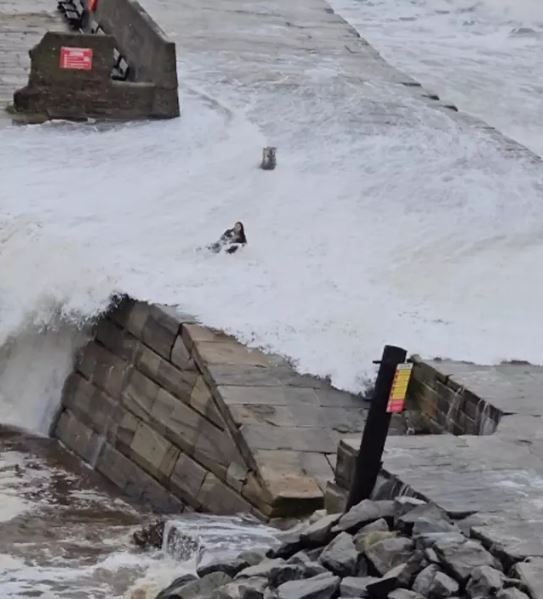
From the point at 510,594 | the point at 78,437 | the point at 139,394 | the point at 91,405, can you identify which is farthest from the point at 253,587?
the point at 91,405

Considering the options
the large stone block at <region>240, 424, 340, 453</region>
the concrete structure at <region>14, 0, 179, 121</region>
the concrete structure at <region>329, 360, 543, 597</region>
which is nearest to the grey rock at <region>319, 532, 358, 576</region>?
the concrete structure at <region>329, 360, 543, 597</region>

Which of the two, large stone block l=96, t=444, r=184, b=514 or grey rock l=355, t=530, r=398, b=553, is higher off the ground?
grey rock l=355, t=530, r=398, b=553

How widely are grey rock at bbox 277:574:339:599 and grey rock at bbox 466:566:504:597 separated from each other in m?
0.65

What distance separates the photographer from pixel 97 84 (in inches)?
663

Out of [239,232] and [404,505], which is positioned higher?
[239,232]

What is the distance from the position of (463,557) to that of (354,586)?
20.0 inches

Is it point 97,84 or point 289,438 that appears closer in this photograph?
point 289,438

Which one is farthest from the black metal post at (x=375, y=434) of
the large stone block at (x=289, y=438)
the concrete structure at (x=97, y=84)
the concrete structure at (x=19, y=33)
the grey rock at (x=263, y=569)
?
the concrete structure at (x=19, y=33)

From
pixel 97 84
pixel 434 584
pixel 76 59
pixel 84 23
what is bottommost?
pixel 434 584

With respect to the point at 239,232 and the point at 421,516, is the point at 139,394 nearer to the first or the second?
the point at 239,232

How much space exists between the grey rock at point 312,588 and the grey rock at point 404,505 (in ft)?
1.73

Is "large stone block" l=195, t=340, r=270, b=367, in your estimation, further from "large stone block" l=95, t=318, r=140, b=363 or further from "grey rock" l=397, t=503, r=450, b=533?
"grey rock" l=397, t=503, r=450, b=533

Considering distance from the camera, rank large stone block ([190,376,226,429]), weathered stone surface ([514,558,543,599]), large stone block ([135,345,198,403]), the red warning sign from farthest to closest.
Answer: the red warning sign
large stone block ([135,345,198,403])
large stone block ([190,376,226,429])
weathered stone surface ([514,558,543,599])

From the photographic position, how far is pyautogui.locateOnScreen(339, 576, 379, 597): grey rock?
7105 mm
